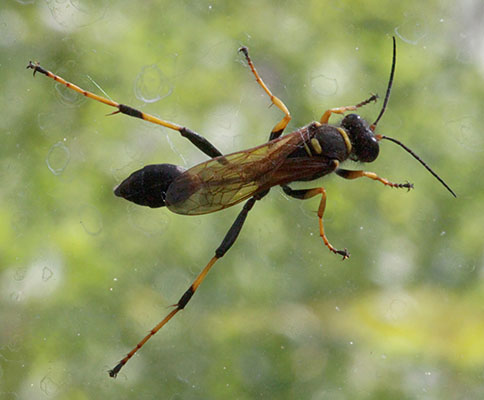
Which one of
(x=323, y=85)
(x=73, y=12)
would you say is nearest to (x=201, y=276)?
(x=323, y=85)

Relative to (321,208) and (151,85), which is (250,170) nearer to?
(321,208)

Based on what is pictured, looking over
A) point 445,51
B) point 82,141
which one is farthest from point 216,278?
point 445,51

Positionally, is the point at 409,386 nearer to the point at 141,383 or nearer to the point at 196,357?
the point at 196,357

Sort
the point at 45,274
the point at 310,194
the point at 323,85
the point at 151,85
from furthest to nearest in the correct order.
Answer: the point at 323,85
the point at 151,85
the point at 45,274
the point at 310,194

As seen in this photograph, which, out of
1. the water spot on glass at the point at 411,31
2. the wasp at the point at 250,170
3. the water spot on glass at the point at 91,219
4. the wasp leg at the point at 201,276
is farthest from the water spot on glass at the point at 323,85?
the water spot on glass at the point at 91,219

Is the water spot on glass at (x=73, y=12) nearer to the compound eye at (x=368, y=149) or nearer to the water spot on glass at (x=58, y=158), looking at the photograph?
the water spot on glass at (x=58, y=158)

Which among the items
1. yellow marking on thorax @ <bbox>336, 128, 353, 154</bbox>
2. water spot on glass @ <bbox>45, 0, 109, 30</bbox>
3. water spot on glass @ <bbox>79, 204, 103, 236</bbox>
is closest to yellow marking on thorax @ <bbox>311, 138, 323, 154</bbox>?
yellow marking on thorax @ <bbox>336, 128, 353, 154</bbox>
